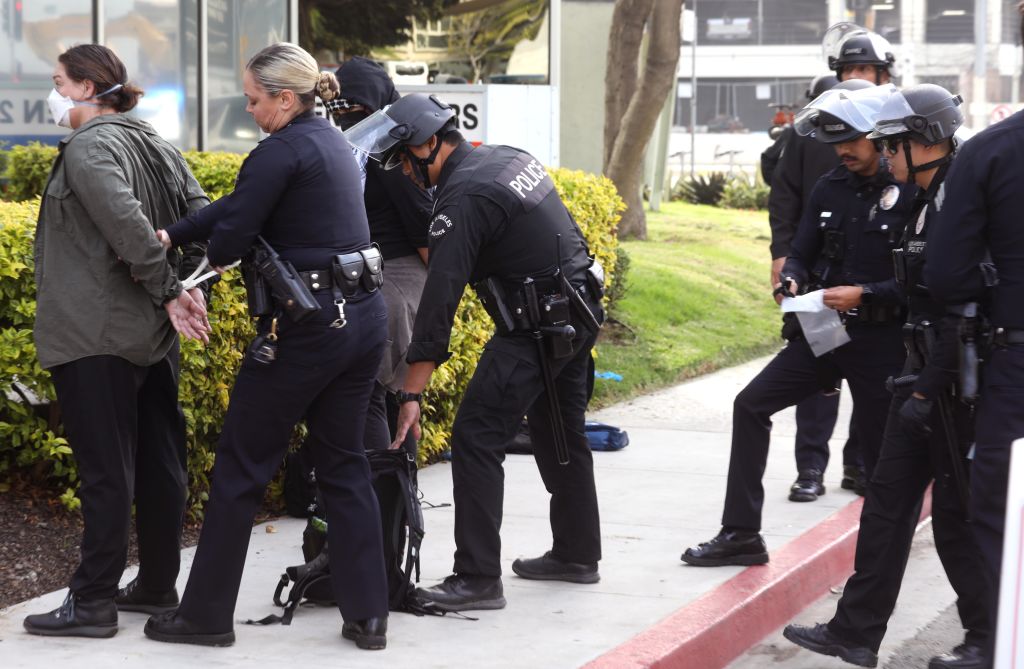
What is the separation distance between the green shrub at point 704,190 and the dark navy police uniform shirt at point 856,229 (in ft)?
75.2

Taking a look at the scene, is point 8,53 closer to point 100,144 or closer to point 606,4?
point 100,144

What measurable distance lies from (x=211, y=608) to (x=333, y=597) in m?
0.62

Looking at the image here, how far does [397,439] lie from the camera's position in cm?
517

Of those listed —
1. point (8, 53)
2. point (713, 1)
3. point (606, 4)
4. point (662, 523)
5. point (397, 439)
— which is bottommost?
point (662, 523)

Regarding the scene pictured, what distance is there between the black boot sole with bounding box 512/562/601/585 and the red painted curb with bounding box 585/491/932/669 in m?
0.46

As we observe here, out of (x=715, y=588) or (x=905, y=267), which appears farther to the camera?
(x=715, y=588)

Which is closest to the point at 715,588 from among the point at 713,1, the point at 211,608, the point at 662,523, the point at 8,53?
the point at 662,523

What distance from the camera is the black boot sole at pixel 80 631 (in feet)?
16.1

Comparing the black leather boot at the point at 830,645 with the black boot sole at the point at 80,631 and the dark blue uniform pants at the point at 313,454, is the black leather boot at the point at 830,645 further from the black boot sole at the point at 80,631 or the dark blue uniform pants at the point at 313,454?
the black boot sole at the point at 80,631

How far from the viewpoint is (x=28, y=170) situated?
10.6 metres

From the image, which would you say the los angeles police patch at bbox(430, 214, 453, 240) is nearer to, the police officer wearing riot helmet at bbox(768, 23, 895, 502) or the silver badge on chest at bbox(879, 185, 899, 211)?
the silver badge on chest at bbox(879, 185, 899, 211)

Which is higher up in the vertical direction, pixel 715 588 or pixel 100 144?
pixel 100 144

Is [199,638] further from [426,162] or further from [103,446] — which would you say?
[426,162]

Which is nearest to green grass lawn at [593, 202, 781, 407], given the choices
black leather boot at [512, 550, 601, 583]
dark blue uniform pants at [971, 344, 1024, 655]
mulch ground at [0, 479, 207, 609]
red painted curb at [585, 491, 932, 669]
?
red painted curb at [585, 491, 932, 669]
